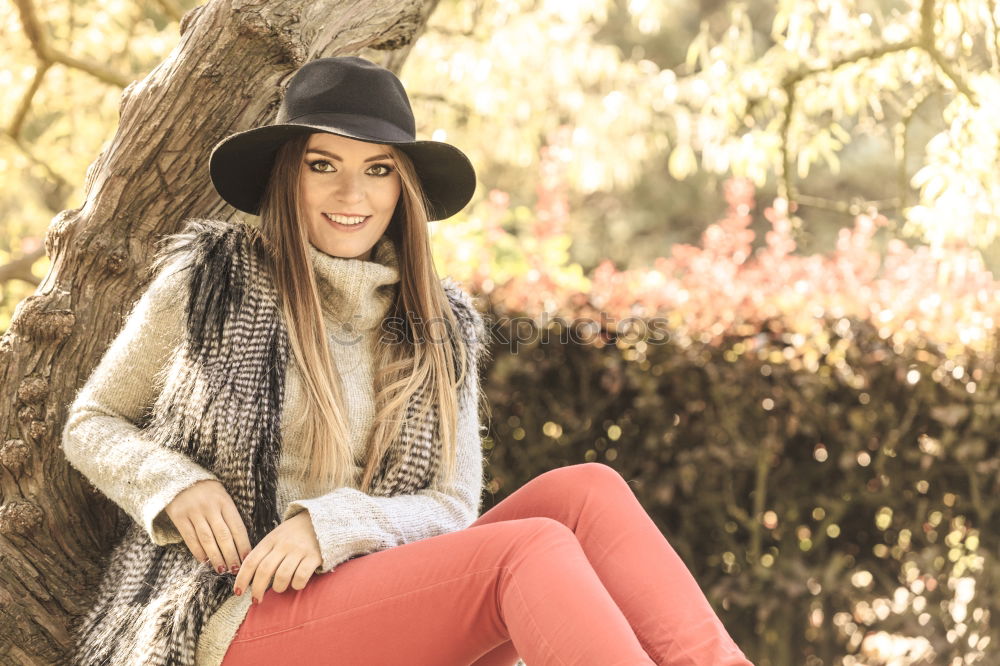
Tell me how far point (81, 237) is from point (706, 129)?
326 centimetres

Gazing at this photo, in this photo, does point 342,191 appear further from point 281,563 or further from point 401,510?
point 281,563

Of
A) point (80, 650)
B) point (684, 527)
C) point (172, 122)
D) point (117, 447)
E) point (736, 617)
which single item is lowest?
point (736, 617)

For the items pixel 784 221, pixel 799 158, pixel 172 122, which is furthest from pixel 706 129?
pixel 172 122

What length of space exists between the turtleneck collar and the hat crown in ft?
0.94

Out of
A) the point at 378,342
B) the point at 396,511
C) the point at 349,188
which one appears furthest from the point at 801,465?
the point at 349,188

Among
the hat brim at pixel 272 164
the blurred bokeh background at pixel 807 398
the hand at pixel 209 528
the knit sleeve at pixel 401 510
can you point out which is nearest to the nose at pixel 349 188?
the hat brim at pixel 272 164

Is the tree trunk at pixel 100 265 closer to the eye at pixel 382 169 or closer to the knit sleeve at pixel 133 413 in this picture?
the knit sleeve at pixel 133 413

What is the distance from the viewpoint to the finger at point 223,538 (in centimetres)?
194

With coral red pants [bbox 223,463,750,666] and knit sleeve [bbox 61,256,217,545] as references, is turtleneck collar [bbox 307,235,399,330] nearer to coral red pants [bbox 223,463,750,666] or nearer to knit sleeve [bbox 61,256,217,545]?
knit sleeve [bbox 61,256,217,545]

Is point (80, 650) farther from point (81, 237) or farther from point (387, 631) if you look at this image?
point (81, 237)

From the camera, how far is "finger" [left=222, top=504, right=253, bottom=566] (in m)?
1.95

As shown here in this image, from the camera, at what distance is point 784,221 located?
4.15 meters

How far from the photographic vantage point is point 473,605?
1862 mm

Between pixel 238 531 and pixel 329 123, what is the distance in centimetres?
84
